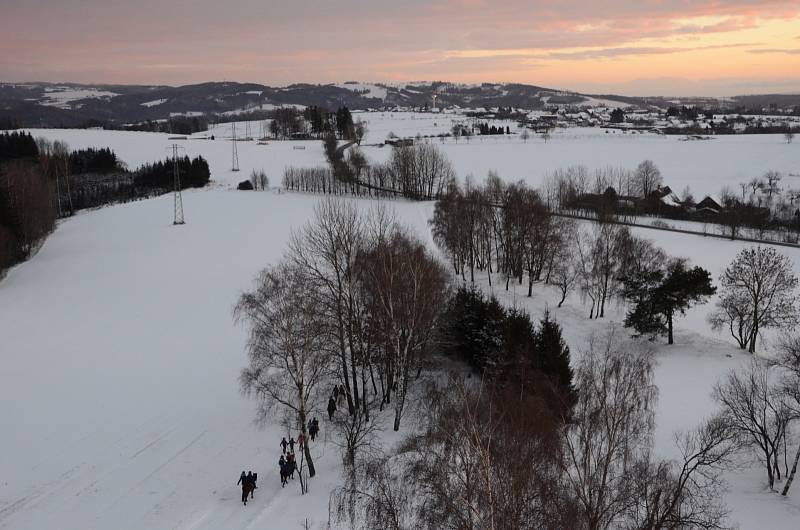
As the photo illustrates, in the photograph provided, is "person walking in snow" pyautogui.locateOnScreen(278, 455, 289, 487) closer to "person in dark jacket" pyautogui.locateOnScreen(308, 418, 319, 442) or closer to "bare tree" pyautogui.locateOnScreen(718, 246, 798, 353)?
"person in dark jacket" pyautogui.locateOnScreen(308, 418, 319, 442)

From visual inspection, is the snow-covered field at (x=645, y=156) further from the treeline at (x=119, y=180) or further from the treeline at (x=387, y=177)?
the treeline at (x=119, y=180)

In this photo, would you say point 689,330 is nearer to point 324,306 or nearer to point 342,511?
point 324,306

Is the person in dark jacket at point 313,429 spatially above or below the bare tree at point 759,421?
A: below

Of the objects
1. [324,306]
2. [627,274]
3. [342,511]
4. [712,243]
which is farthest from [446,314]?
[712,243]

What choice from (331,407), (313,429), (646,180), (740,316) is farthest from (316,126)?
A: (313,429)

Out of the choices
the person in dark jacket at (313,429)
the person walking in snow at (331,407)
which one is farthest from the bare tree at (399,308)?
the person in dark jacket at (313,429)
